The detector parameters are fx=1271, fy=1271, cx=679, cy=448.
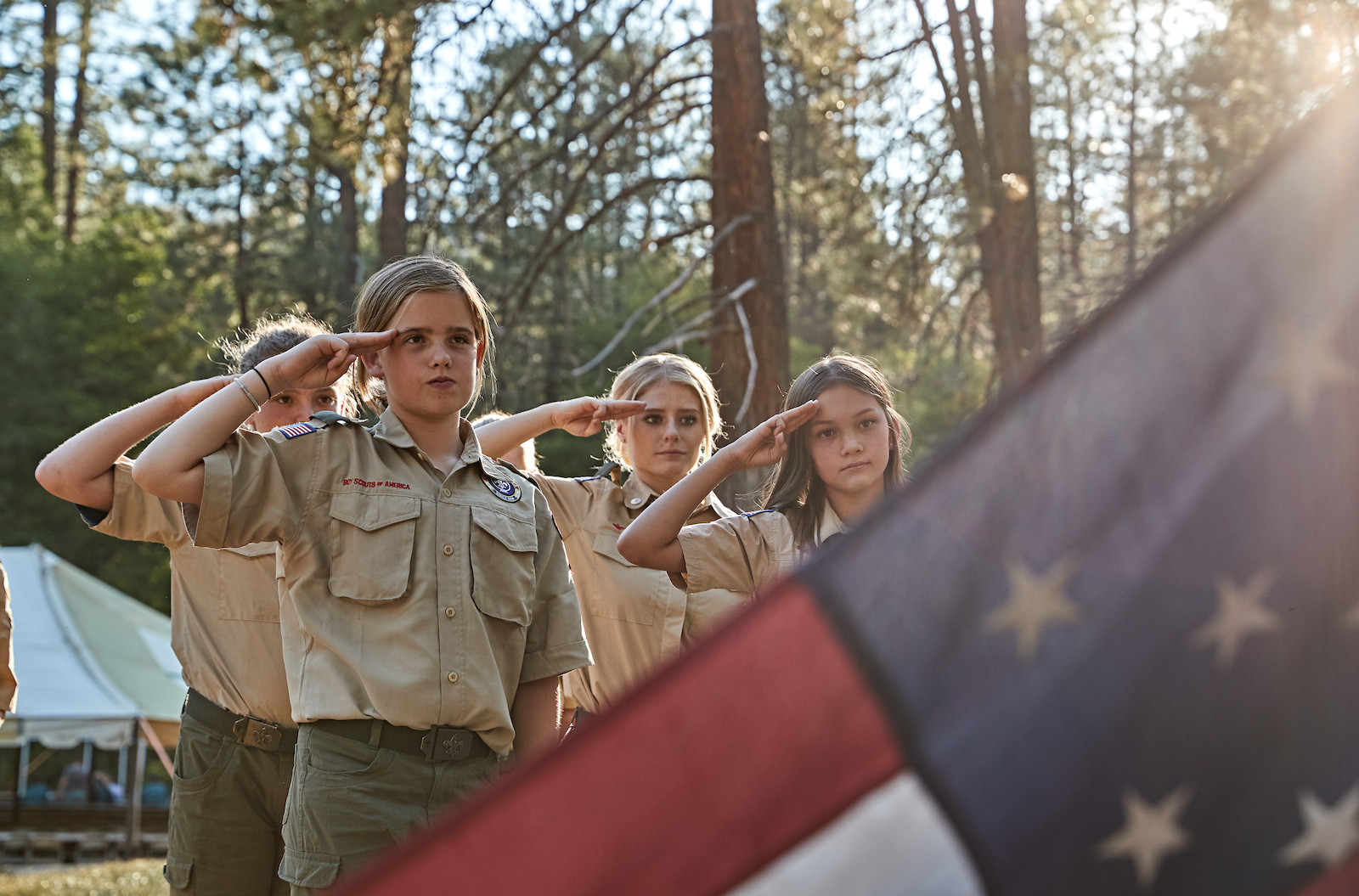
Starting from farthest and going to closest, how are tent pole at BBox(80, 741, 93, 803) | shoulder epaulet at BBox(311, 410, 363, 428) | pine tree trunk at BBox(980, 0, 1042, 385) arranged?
tent pole at BBox(80, 741, 93, 803)
pine tree trunk at BBox(980, 0, 1042, 385)
shoulder epaulet at BBox(311, 410, 363, 428)

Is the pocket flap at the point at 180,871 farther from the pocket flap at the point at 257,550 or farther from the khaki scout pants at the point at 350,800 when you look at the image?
the khaki scout pants at the point at 350,800

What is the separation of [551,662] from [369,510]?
1.89 ft

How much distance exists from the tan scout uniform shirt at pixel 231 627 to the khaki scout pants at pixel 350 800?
1.04 m

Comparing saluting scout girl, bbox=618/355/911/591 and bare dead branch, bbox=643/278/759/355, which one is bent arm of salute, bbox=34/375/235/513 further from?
bare dead branch, bbox=643/278/759/355

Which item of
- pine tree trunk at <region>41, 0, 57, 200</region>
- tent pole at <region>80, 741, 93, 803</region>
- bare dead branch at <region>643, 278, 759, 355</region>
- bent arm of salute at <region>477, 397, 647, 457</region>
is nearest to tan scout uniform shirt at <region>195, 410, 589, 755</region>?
bent arm of salute at <region>477, 397, 647, 457</region>

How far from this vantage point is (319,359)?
2.78 m

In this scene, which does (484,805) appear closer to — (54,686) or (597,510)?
(597,510)

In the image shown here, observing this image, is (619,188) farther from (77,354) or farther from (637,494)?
(637,494)

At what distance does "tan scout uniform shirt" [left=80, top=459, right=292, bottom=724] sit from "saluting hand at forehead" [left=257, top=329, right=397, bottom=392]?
100 centimetres

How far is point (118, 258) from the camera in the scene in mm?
28250

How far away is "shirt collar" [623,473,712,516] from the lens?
4457 millimetres

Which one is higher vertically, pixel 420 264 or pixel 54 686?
pixel 420 264

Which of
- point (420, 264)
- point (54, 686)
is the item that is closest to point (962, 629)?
point (420, 264)

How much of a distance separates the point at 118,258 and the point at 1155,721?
30.2 metres
